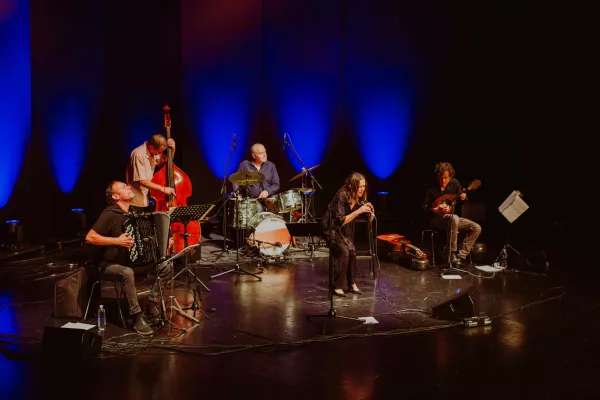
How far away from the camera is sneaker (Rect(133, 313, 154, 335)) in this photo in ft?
15.2

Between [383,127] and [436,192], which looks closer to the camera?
[436,192]

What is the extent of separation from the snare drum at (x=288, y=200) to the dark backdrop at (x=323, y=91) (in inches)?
87.2

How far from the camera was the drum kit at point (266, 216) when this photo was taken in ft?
23.6

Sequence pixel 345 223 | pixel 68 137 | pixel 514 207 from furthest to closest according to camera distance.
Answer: pixel 68 137 → pixel 514 207 → pixel 345 223

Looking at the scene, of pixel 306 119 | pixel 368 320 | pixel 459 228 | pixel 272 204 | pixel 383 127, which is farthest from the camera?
pixel 383 127

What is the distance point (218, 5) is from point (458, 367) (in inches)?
291

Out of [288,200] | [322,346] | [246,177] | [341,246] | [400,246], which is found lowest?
[322,346]

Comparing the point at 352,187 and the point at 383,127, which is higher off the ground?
the point at 383,127

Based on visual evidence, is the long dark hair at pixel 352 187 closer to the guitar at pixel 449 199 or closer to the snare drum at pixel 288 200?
the snare drum at pixel 288 200

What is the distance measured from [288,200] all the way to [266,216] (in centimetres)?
46

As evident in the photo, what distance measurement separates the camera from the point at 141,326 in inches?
184

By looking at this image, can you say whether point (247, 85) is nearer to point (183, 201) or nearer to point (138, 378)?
point (183, 201)

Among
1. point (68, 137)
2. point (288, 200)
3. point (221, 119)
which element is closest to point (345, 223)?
point (288, 200)

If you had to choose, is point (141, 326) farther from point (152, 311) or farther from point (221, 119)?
point (221, 119)
